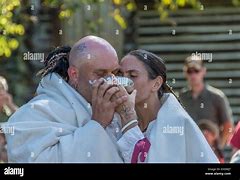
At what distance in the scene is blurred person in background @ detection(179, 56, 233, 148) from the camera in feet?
15.3

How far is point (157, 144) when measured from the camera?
3869 mm

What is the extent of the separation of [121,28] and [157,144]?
1006 millimetres

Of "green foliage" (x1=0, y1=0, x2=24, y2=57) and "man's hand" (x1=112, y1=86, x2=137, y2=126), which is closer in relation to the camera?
"man's hand" (x1=112, y1=86, x2=137, y2=126)

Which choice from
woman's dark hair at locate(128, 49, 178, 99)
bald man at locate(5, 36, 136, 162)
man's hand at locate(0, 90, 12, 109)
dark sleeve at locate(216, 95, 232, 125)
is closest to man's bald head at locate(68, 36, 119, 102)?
bald man at locate(5, 36, 136, 162)

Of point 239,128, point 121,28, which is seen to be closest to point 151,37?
point 121,28

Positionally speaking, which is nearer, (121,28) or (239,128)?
(239,128)

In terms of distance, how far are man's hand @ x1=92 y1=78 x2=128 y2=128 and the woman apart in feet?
0.43

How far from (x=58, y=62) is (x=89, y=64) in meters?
0.16

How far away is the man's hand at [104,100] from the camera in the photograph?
12.2ft
